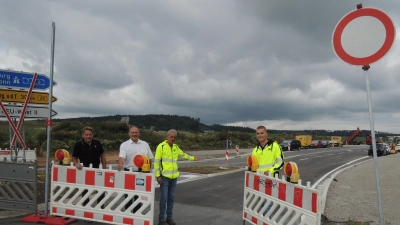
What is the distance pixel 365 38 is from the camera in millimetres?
3771

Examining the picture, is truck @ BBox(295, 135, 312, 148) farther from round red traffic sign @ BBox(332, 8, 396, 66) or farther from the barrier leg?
round red traffic sign @ BBox(332, 8, 396, 66)

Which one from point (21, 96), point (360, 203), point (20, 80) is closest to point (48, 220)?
point (21, 96)

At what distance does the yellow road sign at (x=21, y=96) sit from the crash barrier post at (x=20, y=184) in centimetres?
179

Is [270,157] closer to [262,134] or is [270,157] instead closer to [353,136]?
[262,134]

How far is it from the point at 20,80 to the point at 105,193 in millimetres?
4253

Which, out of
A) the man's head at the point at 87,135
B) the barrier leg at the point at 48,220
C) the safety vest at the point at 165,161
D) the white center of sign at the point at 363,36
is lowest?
the barrier leg at the point at 48,220

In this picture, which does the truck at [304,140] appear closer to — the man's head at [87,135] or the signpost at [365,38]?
the man's head at [87,135]

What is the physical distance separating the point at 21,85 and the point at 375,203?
9.63 m

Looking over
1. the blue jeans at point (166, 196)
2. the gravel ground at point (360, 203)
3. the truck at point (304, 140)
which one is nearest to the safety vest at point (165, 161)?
the blue jeans at point (166, 196)

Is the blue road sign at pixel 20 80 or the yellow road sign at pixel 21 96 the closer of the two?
the blue road sign at pixel 20 80

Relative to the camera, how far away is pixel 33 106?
8039 mm

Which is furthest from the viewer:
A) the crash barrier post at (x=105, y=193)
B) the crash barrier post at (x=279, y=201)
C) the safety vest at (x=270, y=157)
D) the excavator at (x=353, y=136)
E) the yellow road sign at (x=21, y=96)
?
the excavator at (x=353, y=136)

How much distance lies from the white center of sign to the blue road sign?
6.75 m

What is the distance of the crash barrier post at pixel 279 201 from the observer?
4.22m
